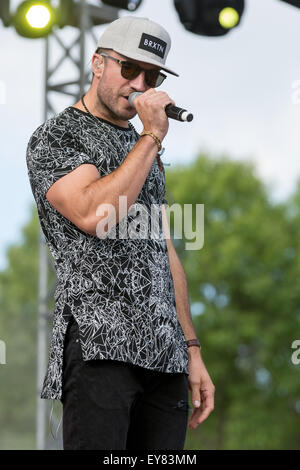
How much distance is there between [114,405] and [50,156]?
2.20ft

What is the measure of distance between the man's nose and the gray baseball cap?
4 centimetres

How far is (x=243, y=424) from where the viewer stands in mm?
16422

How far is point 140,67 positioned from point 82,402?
923 mm

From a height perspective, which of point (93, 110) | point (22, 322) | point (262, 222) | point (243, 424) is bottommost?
point (243, 424)

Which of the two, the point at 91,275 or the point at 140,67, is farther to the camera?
the point at 140,67

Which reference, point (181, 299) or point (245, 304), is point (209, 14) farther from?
point (245, 304)

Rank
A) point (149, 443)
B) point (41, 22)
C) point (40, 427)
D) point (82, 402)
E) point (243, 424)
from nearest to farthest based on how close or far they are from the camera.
→ point (82, 402)
point (149, 443)
point (41, 22)
point (40, 427)
point (243, 424)

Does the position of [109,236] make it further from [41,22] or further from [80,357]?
[41,22]

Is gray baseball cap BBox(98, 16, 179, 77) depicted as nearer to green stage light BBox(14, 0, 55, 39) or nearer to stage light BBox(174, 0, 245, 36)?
stage light BBox(174, 0, 245, 36)

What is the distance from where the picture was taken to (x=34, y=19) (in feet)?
16.6

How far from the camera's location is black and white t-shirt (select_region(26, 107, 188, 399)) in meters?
1.79

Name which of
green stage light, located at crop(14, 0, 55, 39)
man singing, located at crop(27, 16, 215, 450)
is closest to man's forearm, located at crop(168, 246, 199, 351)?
man singing, located at crop(27, 16, 215, 450)

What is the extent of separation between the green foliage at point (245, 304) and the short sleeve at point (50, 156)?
1497 centimetres

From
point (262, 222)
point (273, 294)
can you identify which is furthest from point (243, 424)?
point (262, 222)
